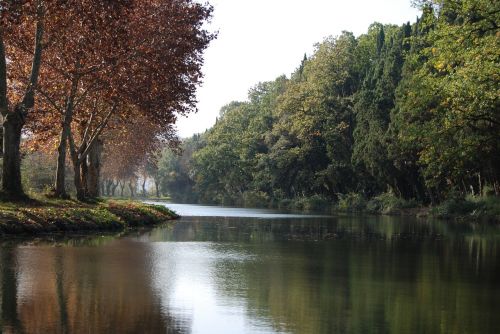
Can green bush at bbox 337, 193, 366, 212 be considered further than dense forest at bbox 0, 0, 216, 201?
Yes

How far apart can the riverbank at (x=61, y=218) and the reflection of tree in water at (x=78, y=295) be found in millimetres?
5337

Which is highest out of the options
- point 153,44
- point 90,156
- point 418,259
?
point 153,44

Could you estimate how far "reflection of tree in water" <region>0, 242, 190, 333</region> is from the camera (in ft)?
31.1

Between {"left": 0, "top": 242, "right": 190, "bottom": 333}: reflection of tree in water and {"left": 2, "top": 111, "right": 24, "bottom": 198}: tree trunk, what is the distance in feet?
37.4

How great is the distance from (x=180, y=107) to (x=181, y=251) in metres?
21.9

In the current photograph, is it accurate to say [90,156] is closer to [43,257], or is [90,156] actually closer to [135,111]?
[135,111]

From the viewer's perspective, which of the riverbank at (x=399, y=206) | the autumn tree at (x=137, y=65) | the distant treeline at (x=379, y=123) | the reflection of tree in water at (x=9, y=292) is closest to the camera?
the reflection of tree in water at (x=9, y=292)

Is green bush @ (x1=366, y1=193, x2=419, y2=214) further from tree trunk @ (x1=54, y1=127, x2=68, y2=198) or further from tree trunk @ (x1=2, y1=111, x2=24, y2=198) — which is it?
tree trunk @ (x1=2, y1=111, x2=24, y2=198)

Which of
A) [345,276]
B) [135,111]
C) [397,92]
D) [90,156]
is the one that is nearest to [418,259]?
[345,276]

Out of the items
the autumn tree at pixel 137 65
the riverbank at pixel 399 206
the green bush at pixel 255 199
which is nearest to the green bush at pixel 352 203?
the riverbank at pixel 399 206

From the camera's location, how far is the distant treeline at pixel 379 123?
3900 cm

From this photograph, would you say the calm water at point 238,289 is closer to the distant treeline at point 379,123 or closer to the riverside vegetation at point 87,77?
the riverside vegetation at point 87,77

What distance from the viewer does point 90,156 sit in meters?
51.2

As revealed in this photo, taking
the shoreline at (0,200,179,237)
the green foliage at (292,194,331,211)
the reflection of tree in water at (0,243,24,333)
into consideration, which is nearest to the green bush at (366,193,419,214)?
the green foliage at (292,194,331,211)
